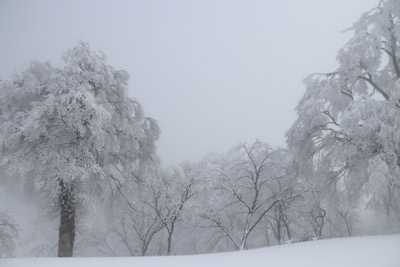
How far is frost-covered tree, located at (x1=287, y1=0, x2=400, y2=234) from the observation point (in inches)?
289

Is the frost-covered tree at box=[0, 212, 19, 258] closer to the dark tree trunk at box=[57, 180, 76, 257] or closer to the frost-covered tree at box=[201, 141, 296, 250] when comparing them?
the dark tree trunk at box=[57, 180, 76, 257]

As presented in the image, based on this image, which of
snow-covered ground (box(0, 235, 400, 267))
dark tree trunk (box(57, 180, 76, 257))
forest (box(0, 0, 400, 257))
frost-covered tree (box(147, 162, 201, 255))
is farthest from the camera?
frost-covered tree (box(147, 162, 201, 255))

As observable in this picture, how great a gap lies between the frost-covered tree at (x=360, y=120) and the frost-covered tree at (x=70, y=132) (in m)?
6.75

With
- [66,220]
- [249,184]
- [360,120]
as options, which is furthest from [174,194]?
[360,120]

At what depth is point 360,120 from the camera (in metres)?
7.96

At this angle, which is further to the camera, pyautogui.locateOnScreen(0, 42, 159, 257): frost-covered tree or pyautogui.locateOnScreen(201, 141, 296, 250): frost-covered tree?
pyautogui.locateOnScreen(201, 141, 296, 250): frost-covered tree

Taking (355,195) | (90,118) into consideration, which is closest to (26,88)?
(90,118)

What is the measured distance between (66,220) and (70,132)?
10.4ft

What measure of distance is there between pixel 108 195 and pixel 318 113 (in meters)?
8.68

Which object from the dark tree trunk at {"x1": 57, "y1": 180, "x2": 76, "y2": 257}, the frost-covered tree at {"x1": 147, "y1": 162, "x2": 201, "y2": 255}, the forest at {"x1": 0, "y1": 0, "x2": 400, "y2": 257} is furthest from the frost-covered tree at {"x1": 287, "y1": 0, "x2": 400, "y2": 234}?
the frost-covered tree at {"x1": 147, "y1": 162, "x2": 201, "y2": 255}

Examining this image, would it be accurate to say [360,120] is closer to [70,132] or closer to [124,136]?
[124,136]

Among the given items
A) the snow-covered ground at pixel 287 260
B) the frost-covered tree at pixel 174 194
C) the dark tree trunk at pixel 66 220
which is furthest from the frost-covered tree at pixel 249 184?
the snow-covered ground at pixel 287 260

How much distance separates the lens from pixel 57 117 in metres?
8.58

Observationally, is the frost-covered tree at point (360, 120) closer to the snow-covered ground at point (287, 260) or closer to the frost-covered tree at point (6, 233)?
the snow-covered ground at point (287, 260)
